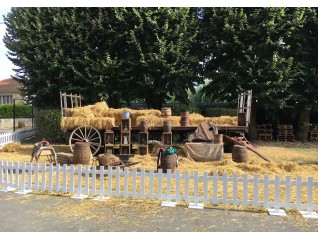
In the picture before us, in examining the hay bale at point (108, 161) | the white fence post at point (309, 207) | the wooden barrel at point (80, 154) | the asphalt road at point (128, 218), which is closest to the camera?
the asphalt road at point (128, 218)

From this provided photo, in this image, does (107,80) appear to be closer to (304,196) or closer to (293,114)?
(293,114)

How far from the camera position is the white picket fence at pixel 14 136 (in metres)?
13.1

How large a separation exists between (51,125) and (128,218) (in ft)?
37.9

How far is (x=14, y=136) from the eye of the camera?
47.3 feet

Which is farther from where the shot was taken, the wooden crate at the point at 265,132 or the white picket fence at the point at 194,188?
the wooden crate at the point at 265,132

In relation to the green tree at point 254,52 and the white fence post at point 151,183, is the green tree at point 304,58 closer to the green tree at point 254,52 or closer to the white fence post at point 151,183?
the green tree at point 254,52

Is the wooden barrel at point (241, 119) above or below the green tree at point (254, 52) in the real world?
below

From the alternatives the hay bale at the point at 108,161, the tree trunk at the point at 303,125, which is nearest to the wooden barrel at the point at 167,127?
the hay bale at the point at 108,161

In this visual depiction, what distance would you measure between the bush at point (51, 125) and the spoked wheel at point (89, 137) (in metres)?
3.49

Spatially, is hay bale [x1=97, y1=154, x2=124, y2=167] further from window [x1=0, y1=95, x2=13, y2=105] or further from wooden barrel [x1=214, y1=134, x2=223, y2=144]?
window [x1=0, y1=95, x2=13, y2=105]

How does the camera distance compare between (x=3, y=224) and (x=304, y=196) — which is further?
(x=304, y=196)

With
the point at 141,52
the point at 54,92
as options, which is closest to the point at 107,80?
the point at 141,52
